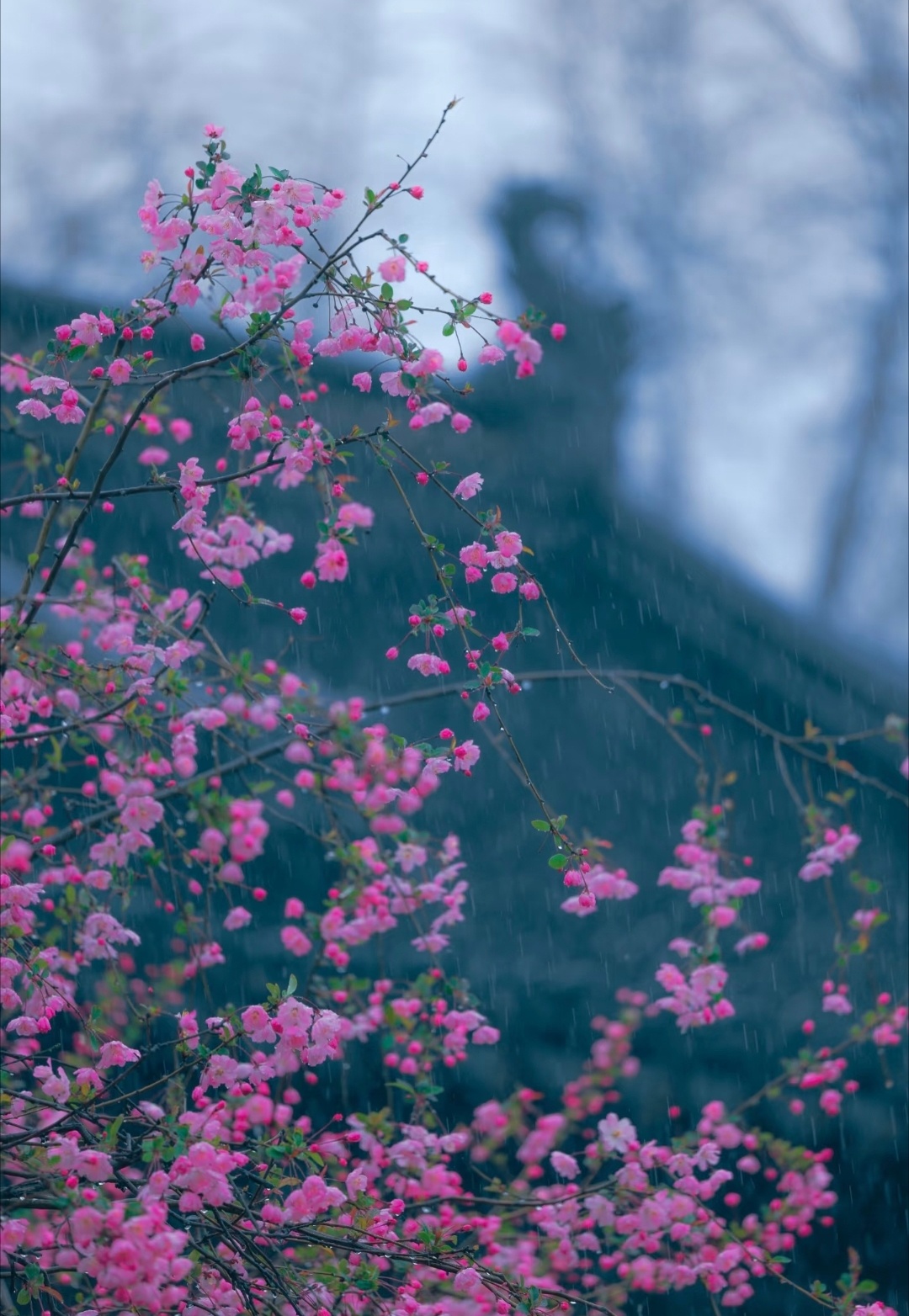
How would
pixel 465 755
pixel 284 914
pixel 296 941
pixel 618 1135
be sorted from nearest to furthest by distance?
pixel 465 755, pixel 618 1135, pixel 296 941, pixel 284 914

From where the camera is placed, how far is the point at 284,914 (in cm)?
467

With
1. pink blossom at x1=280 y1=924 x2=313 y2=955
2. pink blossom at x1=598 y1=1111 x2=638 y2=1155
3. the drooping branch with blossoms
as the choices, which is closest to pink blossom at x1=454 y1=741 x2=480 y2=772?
the drooping branch with blossoms

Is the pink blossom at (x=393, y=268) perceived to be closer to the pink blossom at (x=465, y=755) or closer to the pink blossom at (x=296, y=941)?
the pink blossom at (x=465, y=755)

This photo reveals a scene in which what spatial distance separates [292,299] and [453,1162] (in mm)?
3396

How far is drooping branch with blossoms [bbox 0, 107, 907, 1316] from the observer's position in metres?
2.21

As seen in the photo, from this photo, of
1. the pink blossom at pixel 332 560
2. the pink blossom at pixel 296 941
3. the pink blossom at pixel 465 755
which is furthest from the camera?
the pink blossom at pixel 296 941

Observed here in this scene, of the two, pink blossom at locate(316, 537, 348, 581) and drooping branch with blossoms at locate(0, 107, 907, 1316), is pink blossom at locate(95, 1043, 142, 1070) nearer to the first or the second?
drooping branch with blossoms at locate(0, 107, 907, 1316)

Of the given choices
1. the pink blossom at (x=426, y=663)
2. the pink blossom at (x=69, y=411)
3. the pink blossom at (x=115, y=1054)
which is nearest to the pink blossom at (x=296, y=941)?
the pink blossom at (x=426, y=663)

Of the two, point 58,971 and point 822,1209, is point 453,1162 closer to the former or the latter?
point 822,1209

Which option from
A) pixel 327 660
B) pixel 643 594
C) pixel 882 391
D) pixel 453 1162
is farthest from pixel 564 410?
pixel 882 391

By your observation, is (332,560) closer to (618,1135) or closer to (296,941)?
(296,941)

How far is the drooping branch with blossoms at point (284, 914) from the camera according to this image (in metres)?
2.21

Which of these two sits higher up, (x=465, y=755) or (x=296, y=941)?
(x=296, y=941)

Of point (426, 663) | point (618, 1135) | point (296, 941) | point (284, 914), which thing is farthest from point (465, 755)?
point (284, 914)
